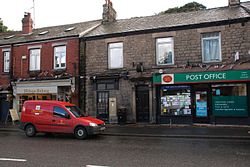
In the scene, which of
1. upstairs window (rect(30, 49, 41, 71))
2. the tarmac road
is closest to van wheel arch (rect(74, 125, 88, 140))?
the tarmac road

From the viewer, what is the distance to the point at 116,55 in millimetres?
16750

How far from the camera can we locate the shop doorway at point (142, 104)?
51.8 ft

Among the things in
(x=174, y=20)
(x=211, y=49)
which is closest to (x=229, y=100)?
(x=211, y=49)

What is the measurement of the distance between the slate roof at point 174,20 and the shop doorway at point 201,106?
14.2 ft

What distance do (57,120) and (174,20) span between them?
1033 centimetres

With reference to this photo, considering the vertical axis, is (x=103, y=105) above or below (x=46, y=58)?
below

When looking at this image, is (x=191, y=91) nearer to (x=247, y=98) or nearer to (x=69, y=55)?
(x=247, y=98)

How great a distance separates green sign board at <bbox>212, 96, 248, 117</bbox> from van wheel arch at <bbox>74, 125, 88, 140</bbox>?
8031 mm

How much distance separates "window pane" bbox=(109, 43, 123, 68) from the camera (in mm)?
16639

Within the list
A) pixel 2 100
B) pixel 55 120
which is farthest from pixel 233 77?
pixel 2 100

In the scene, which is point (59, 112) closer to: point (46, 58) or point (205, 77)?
point (46, 58)

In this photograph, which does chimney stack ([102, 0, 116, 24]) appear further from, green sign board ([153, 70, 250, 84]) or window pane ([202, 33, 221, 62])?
window pane ([202, 33, 221, 62])

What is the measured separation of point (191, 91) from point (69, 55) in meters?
9.04

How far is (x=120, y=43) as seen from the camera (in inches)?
656
